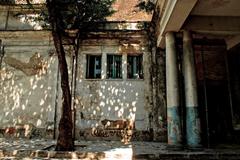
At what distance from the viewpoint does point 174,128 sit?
9.02 m

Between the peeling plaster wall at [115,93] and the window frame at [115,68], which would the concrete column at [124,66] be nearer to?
the peeling plaster wall at [115,93]

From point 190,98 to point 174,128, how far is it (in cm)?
125

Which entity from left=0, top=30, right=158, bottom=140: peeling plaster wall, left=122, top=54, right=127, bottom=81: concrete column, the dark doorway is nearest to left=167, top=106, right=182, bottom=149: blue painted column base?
left=0, top=30, right=158, bottom=140: peeling plaster wall

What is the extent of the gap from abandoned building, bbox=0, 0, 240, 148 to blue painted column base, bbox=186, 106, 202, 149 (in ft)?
5.87

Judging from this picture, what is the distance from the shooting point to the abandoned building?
11258 mm

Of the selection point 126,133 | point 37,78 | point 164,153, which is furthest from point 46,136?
point 164,153

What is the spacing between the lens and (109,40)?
12.2 m

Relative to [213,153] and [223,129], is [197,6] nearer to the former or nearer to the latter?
[213,153]

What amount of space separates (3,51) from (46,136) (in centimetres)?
488

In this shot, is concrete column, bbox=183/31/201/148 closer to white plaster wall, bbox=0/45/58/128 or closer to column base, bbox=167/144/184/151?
column base, bbox=167/144/184/151

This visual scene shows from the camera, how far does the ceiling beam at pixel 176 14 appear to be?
287 inches

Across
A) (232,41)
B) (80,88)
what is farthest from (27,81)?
(232,41)

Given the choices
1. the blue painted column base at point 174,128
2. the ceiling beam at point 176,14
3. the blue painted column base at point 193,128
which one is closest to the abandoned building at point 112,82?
the ceiling beam at point 176,14

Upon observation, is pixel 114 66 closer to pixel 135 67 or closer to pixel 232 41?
pixel 135 67
